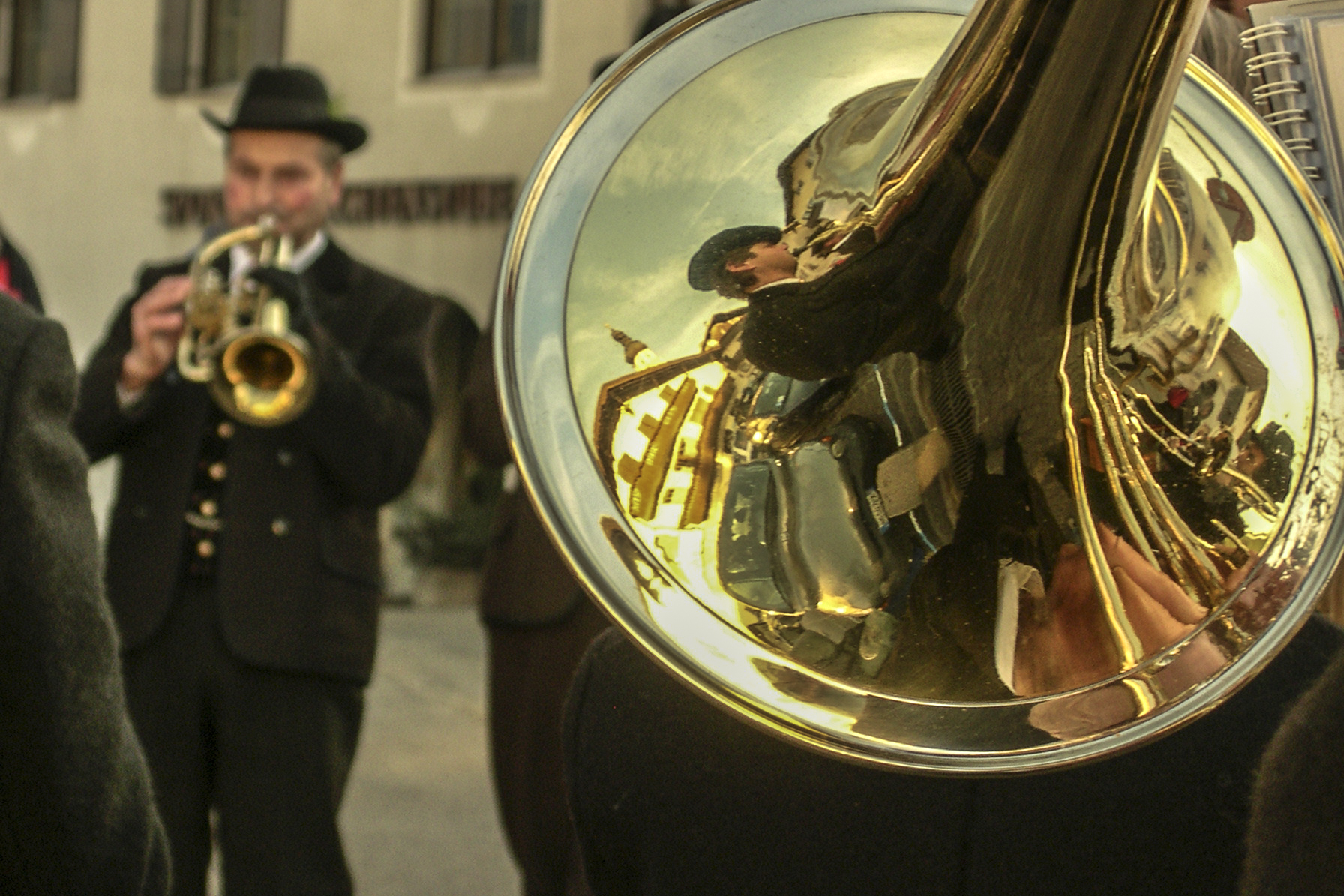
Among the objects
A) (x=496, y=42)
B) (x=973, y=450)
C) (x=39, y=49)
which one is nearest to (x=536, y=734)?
(x=973, y=450)

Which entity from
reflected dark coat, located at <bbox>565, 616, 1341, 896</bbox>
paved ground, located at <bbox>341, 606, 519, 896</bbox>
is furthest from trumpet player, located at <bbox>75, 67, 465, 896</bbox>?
reflected dark coat, located at <bbox>565, 616, 1341, 896</bbox>

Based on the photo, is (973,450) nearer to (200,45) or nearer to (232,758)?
(232,758)

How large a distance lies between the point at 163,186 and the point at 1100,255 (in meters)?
11.0

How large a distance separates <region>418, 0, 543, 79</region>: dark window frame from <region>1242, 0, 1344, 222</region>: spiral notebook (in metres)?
9.33

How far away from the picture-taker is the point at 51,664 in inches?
42.1

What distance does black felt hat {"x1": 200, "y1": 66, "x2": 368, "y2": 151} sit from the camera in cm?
285

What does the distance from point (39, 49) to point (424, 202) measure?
12.0ft

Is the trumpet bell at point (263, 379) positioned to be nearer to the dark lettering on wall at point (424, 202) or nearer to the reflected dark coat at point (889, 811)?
the reflected dark coat at point (889, 811)

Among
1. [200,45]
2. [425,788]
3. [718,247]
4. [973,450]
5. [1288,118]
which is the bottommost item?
[425,788]

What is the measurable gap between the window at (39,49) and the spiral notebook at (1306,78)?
11.5 metres

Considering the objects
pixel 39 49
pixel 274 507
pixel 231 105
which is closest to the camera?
pixel 274 507

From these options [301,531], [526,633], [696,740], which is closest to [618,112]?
[696,740]

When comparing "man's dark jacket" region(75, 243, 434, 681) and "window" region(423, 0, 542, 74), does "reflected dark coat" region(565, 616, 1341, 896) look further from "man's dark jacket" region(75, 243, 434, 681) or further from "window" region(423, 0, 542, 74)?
"window" region(423, 0, 542, 74)

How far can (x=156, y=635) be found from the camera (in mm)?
2465
